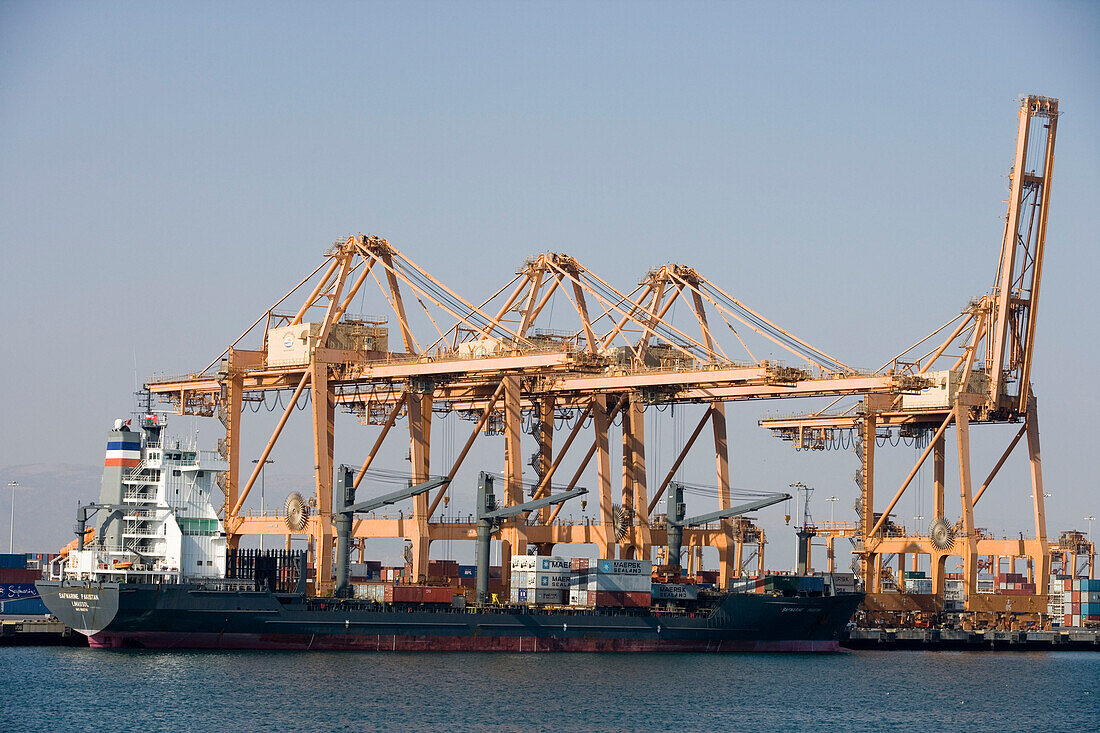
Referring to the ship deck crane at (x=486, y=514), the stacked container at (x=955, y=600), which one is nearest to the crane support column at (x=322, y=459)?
the ship deck crane at (x=486, y=514)

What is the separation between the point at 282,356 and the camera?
206 feet

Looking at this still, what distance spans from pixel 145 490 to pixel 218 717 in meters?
16.1

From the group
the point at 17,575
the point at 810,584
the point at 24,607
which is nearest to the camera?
the point at 810,584

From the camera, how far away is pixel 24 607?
64500mm

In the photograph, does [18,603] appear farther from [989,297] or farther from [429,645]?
[989,297]

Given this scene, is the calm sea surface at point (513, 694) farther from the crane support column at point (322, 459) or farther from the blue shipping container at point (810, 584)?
the crane support column at point (322, 459)

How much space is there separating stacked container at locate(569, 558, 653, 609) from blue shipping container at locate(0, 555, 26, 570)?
23.0 metres

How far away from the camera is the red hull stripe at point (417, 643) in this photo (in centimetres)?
5353

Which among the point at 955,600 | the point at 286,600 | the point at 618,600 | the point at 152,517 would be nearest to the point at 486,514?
the point at 618,600

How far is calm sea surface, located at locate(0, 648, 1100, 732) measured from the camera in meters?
41.1

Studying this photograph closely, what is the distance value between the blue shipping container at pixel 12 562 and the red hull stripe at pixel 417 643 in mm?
14933

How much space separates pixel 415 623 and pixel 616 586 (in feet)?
23.5

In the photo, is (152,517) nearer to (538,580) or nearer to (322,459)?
(322,459)

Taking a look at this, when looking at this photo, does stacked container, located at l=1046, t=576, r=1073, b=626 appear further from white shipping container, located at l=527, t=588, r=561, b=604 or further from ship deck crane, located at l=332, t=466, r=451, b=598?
ship deck crane, located at l=332, t=466, r=451, b=598
